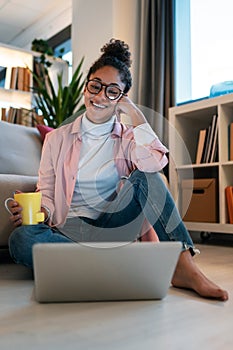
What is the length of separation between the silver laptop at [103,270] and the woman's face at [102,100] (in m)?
0.36

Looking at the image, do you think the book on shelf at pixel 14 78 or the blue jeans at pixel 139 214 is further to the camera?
the book on shelf at pixel 14 78

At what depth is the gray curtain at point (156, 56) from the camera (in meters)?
2.81

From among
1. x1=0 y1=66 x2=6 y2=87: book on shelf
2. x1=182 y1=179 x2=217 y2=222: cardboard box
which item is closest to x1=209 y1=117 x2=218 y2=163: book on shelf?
x1=182 y1=179 x2=217 y2=222: cardboard box

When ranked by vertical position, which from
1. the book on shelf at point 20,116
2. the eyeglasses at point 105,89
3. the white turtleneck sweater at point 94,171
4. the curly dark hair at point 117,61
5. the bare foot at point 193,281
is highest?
the book on shelf at point 20,116

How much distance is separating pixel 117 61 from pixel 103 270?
585 mm

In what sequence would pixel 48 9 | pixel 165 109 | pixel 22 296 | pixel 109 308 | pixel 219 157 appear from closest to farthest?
pixel 109 308, pixel 22 296, pixel 219 157, pixel 165 109, pixel 48 9

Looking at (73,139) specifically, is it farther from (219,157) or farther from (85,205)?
(219,157)

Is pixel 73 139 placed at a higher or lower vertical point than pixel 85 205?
higher

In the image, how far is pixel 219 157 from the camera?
219cm

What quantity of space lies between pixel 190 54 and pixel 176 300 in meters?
2.23

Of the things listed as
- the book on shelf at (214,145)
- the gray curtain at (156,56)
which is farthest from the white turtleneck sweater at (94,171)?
the gray curtain at (156,56)

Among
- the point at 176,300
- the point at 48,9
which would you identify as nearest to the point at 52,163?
the point at 176,300

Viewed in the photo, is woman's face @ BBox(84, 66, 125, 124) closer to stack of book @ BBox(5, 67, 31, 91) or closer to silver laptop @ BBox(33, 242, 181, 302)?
silver laptop @ BBox(33, 242, 181, 302)

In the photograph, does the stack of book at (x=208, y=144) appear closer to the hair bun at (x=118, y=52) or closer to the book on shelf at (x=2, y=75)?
the hair bun at (x=118, y=52)
